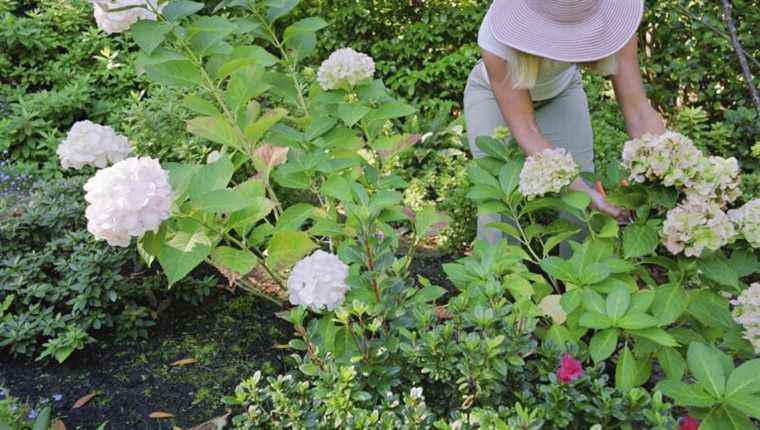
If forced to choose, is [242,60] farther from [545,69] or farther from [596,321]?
[596,321]

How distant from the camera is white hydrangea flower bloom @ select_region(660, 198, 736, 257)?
4.97 feet

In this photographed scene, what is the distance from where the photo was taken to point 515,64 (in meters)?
2.08

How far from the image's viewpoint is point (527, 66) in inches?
81.6

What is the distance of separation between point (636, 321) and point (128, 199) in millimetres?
1159

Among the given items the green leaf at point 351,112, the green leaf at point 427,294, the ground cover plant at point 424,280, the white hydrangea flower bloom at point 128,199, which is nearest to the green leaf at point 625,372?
the ground cover plant at point 424,280

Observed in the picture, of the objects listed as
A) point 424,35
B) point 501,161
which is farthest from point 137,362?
point 424,35

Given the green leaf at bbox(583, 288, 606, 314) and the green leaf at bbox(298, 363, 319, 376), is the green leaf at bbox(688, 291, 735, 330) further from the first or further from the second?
the green leaf at bbox(298, 363, 319, 376)

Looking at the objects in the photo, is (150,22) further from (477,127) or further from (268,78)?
(477,127)

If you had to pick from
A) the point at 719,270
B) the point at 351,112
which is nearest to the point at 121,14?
the point at 351,112

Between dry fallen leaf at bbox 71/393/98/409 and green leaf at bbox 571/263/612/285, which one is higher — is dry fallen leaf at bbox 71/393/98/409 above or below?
below

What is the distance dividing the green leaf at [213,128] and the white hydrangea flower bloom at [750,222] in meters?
1.41

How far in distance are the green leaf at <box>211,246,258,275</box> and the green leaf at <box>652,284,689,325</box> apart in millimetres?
1062

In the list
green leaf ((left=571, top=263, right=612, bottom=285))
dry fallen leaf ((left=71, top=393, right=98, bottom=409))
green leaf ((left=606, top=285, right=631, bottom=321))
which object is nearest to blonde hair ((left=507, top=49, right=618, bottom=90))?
green leaf ((left=571, top=263, right=612, bottom=285))

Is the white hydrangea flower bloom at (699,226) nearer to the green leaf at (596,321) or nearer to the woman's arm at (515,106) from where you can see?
the green leaf at (596,321)
